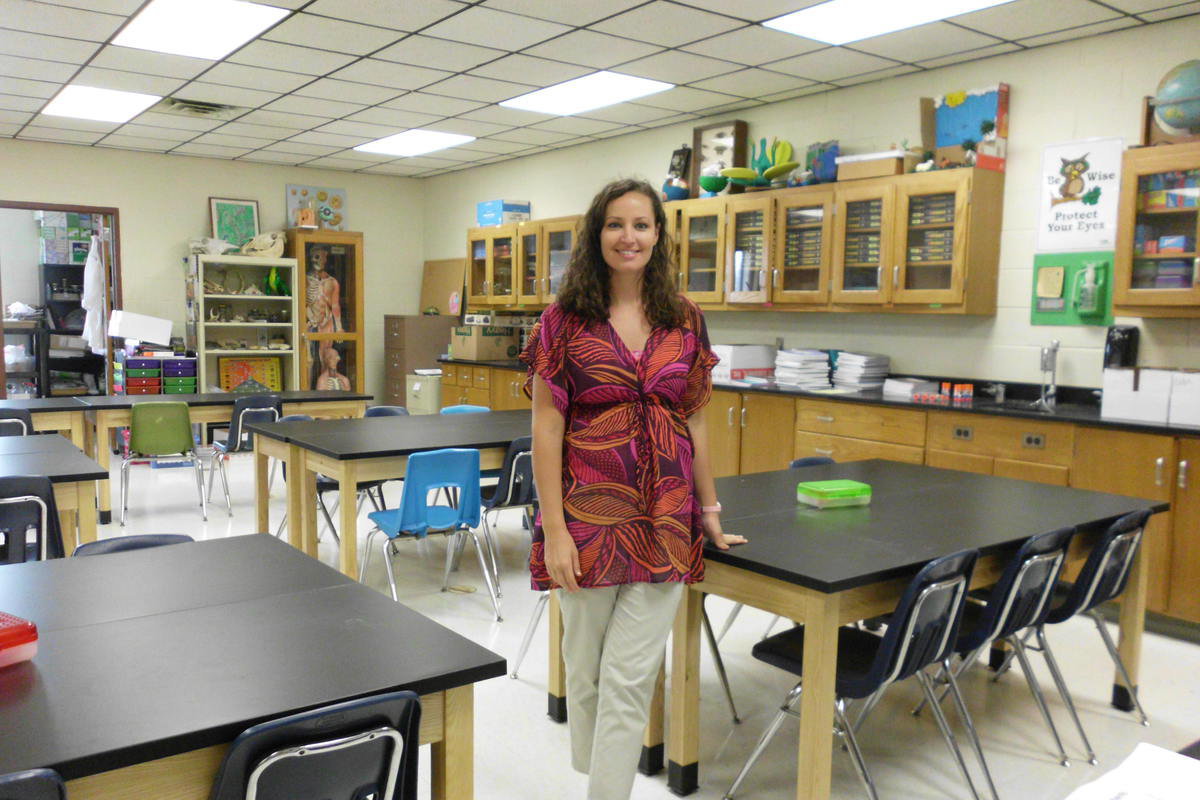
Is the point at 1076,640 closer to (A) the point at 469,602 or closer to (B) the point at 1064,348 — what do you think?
(B) the point at 1064,348

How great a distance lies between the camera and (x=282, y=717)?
1372mm

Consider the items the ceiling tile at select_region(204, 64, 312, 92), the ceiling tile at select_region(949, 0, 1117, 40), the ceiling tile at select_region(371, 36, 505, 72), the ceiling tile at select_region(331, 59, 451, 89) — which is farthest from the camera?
the ceiling tile at select_region(204, 64, 312, 92)

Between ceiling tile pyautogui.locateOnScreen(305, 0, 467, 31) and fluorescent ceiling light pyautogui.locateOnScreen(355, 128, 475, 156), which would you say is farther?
fluorescent ceiling light pyautogui.locateOnScreen(355, 128, 475, 156)

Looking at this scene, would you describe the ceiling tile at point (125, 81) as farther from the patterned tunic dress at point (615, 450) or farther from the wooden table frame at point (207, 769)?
the wooden table frame at point (207, 769)

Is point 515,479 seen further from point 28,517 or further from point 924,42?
point 924,42

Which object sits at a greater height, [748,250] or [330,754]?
[748,250]

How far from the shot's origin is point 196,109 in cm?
672

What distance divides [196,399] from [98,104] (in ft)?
7.68

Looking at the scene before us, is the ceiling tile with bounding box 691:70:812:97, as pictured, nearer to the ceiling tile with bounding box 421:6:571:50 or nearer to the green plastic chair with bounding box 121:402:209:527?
the ceiling tile with bounding box 421:6:571:50

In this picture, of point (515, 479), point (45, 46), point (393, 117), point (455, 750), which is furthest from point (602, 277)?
point (393, 117)

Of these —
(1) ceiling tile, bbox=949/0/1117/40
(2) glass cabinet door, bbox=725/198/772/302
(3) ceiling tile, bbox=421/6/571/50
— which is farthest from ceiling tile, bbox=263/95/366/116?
(1) ceiling tile, bbox=949/0/1117/40

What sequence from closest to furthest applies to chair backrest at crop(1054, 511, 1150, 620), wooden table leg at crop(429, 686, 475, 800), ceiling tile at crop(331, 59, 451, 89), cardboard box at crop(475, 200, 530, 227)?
1. wooden table leg at crop(429, 686, 475, 800)
2. chair backrest at crop(1054, 511, 1150, 620)
3. ceiling tile at crop(331, 59, 451, 89)
4. cardboard box at crop(475, 200, 530, 227)

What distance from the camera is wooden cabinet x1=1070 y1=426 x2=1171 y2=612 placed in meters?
3.96

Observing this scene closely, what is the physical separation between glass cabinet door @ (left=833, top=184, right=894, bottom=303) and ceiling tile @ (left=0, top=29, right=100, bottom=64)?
A: 14.3 feet
